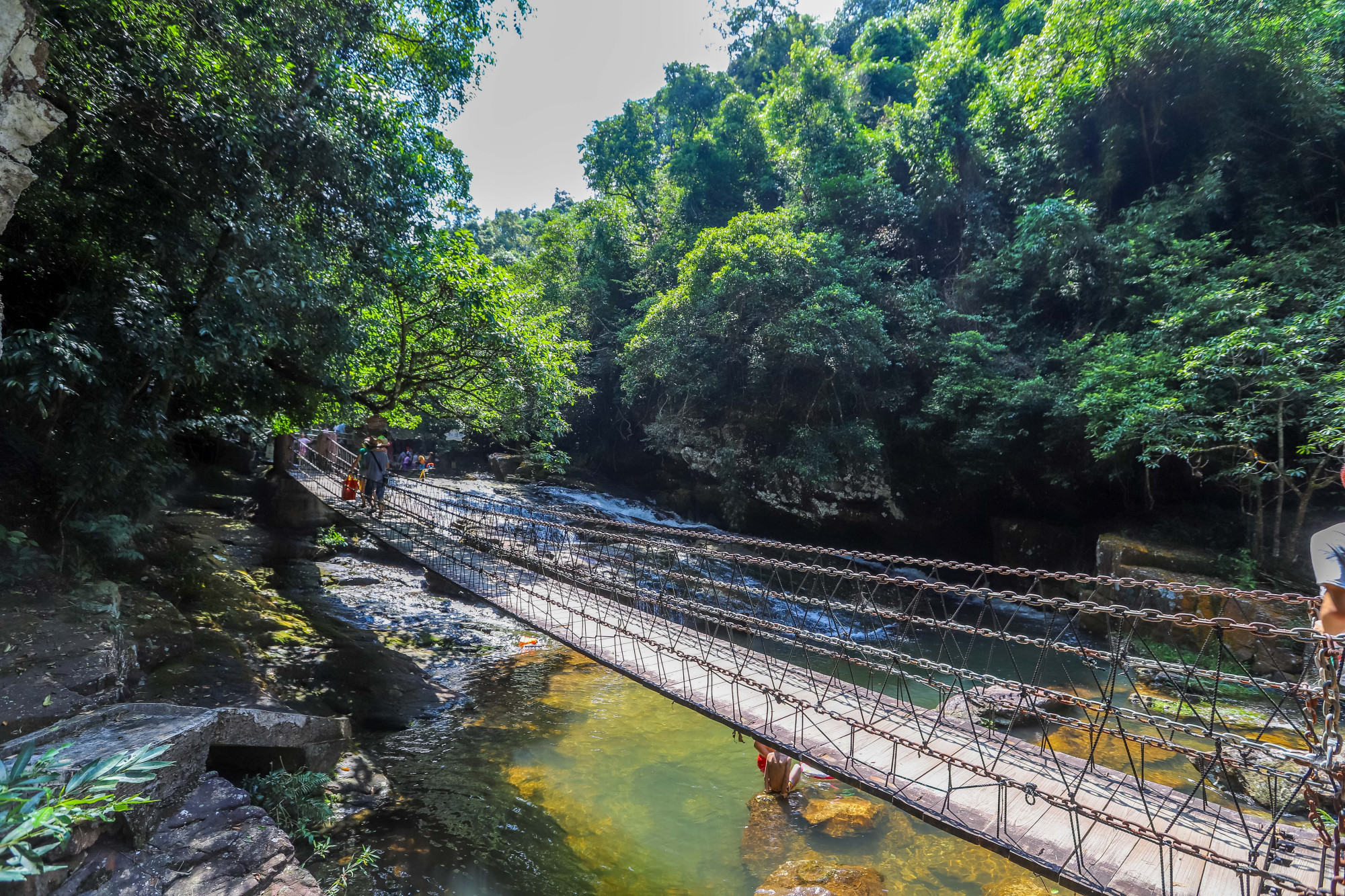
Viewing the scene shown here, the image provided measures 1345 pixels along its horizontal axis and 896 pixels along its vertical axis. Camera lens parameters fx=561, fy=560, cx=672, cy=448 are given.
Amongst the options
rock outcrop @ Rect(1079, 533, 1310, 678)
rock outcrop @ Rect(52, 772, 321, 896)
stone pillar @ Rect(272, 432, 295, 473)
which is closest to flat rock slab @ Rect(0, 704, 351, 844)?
rock outcrop @ Rect(52, 772, 321, 896)

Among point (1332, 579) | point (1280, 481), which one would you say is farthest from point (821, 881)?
point (1280, 481)

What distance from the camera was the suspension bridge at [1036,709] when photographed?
252 centimetres

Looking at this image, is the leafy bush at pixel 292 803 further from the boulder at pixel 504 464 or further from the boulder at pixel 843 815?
the boulder at pixel 504 464

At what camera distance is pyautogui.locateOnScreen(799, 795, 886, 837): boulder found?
16.3 ft

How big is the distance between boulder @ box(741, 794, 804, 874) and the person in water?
0.27ft

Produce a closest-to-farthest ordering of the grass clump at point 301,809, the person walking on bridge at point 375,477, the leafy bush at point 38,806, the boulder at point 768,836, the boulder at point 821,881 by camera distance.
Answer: the leafy bush at point 38,806
the grass clump at point 301,809
the boulder at point 821,881
the boulder at point 768,836
the person walking on bridge at point 375,477

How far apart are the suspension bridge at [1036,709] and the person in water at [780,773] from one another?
2.84 feet

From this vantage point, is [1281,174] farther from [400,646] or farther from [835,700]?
[400,646]

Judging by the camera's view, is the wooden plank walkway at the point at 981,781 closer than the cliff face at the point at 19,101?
Yes

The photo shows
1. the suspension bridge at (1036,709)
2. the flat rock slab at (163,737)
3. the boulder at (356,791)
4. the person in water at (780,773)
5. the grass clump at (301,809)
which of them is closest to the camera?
the suspension bridge at (1036,709)

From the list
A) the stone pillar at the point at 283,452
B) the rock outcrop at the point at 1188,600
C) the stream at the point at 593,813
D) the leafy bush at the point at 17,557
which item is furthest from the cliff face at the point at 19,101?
the rock outcrop at the point at 1188,600

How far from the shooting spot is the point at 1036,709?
281 centimetres

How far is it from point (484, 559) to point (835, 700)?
5.36 m

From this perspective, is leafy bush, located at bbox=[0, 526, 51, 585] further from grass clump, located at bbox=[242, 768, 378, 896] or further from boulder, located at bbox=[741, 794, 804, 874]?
boulder, located at bbox=[741, 794, 804, 874]
